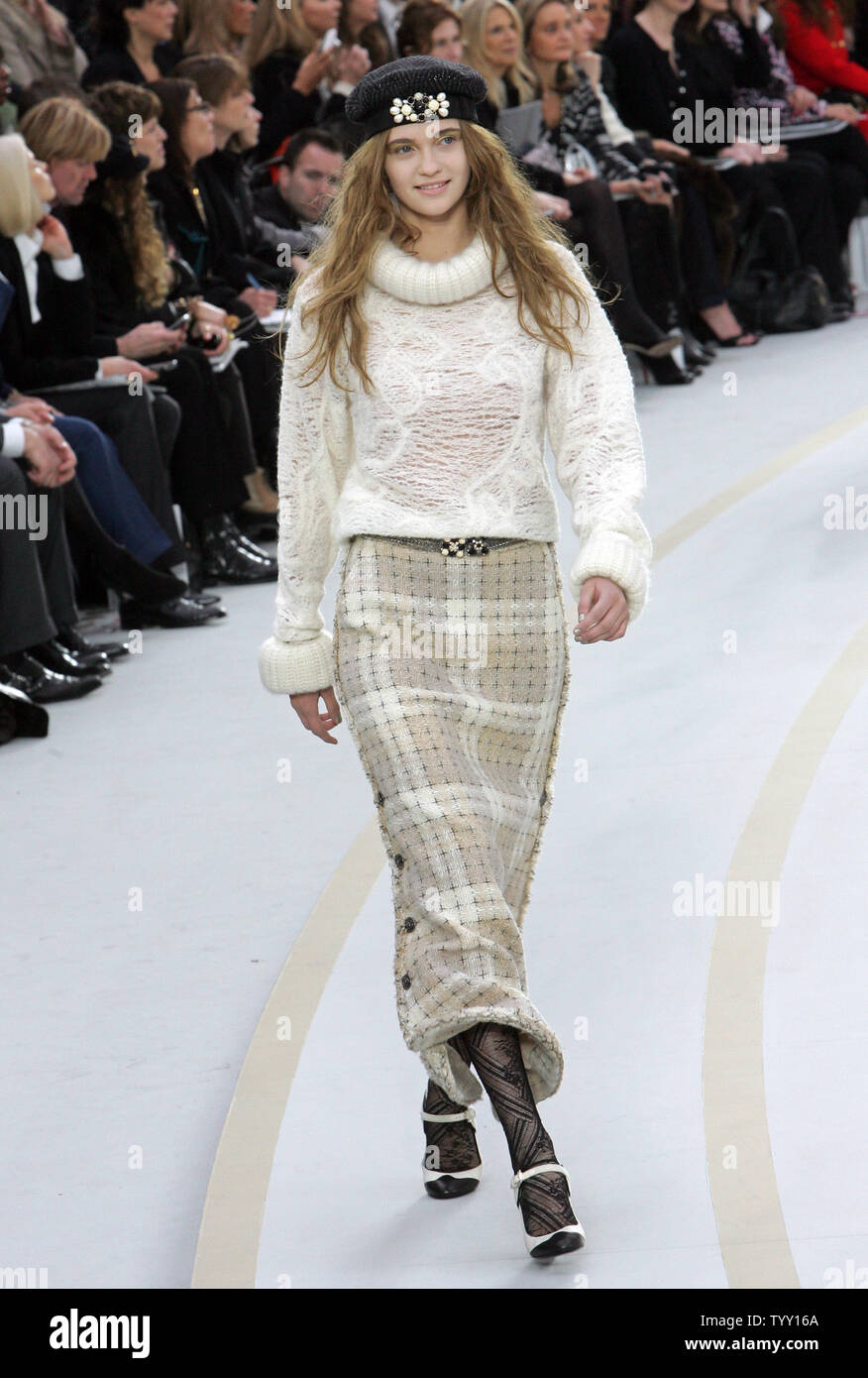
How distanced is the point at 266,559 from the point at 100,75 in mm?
2340

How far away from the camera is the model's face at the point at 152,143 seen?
7746 millimetres

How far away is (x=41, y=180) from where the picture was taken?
6.89 metres

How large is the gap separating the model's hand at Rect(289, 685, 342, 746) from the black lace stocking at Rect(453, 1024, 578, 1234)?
611 millimetres

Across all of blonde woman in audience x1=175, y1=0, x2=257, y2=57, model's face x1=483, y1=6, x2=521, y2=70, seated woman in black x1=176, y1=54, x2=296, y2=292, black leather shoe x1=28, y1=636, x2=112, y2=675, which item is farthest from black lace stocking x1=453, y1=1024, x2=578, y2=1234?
model's face x1=483, y1=6, x2=521, y2=70

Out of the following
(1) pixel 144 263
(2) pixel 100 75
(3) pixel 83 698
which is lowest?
(3) pixel 83 698

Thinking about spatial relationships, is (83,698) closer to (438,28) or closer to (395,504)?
(395,504)

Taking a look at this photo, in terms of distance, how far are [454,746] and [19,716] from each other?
Answer: 3.22 meters

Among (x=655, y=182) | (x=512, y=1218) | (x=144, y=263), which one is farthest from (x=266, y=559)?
(x=512, y=1218)

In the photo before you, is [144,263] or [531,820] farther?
[144,263]

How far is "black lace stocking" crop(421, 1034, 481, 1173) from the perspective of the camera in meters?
3.23

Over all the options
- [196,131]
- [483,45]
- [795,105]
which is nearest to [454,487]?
[196,131]

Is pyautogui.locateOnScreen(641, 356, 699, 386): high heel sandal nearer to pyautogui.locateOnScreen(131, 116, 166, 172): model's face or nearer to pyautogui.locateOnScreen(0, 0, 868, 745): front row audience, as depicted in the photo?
pyautogui.locateOnScreen(0, 0, 868, 745): front row audience

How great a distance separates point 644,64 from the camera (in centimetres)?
1094

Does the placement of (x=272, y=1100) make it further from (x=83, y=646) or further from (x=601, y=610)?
(x=83, y=646)
